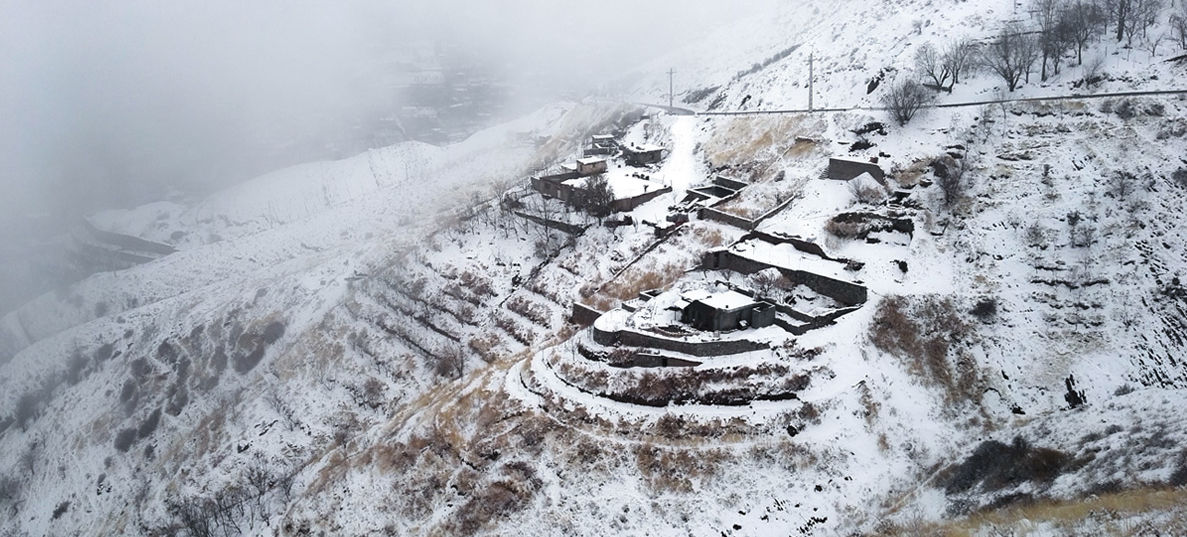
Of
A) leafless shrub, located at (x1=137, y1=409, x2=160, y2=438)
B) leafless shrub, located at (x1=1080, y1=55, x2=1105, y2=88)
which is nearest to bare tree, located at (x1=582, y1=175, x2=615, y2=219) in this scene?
leafless shrub, located at (x1=1080, y1=55, x2=1105, y2=88)

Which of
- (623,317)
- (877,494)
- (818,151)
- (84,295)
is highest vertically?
(818,151)

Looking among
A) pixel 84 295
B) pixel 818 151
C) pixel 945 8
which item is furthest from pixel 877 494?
pixel 84 295

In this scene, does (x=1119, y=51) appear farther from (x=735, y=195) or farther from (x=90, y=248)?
(x=90, y=248)

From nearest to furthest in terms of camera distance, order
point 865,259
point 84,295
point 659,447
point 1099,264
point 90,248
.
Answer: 1. point 659,447
2. point 1099,264
3. point 865,259
4. point 84,295
5. point 90,248

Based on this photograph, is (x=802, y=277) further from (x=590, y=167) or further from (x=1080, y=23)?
(x=1080, y=23)

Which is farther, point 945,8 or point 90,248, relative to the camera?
point 90,248

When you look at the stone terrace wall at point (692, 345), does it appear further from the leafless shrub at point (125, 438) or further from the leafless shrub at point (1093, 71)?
the leafless shrub at point (125, 438)

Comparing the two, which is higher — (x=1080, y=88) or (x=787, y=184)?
(x=1080, y=88)
